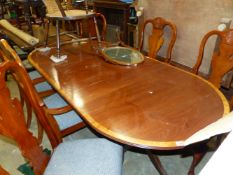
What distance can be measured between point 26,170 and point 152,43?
1.58m

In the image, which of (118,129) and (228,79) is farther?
(228,79)

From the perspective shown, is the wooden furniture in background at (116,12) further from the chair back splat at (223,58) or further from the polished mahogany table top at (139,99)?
the chair back splat at (223,58)

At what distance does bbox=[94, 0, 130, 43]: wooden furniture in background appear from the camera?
10.2ft

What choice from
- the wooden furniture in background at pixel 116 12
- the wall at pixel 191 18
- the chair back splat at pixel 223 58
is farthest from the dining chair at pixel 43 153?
the wooden furniture in background at pixel 116 12

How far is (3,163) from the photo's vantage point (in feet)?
5.28

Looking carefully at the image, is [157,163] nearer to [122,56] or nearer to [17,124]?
[122,56]

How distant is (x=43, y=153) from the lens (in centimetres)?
101

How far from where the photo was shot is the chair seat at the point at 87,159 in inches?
37.3

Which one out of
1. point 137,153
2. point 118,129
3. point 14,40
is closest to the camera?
point 118,129

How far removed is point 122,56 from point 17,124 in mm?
977

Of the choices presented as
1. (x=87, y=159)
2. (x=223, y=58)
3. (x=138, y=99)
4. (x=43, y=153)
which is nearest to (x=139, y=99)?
(x=138, y=99)

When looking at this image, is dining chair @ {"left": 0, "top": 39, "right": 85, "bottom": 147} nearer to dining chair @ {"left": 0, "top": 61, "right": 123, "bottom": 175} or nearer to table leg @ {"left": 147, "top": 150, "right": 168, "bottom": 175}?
dining chair @ {"left": 0, "top": 61, "right": 123, "bottom": 175}

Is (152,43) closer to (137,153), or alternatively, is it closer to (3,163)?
(137,153)

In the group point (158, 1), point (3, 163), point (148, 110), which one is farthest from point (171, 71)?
point (3, 163)
